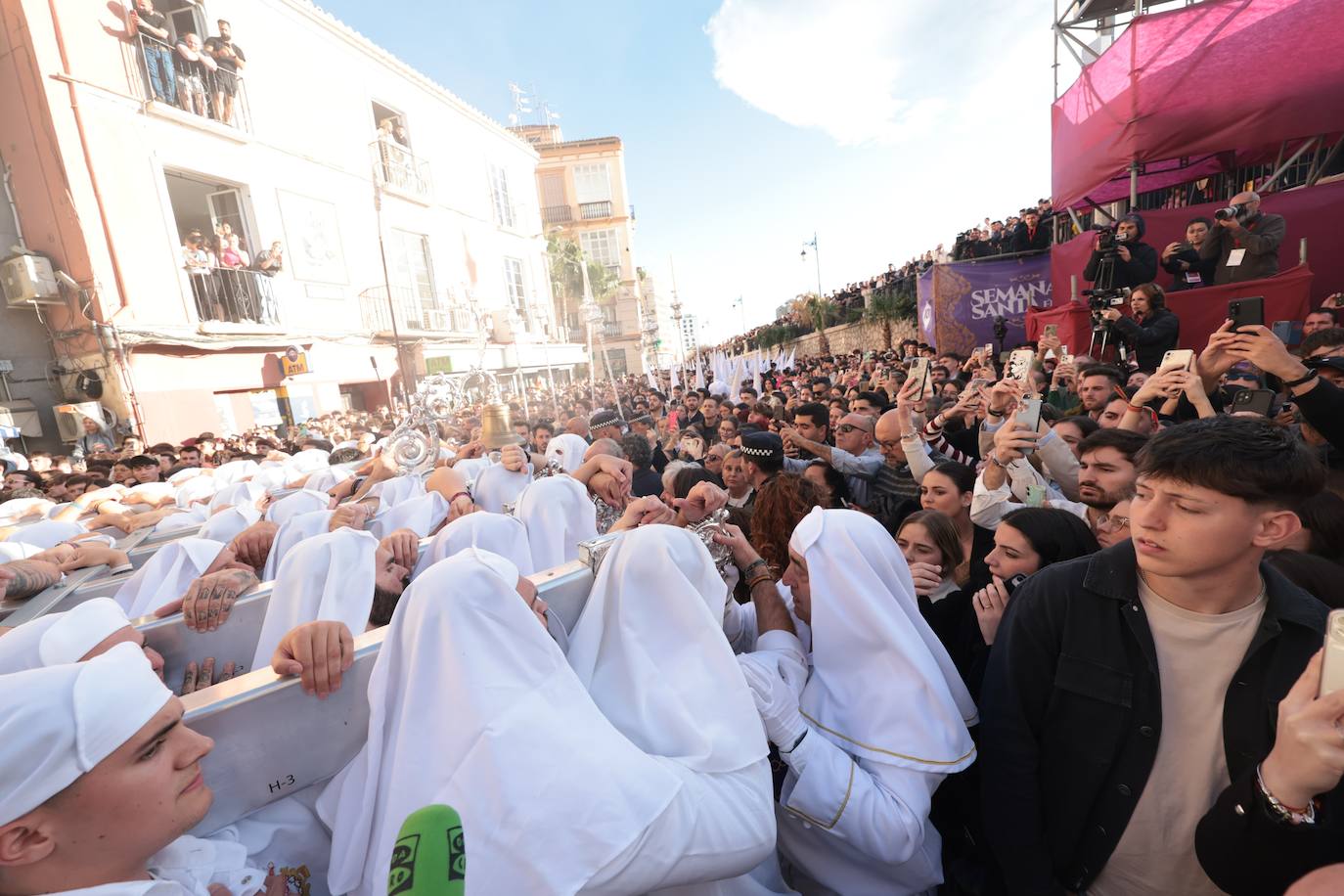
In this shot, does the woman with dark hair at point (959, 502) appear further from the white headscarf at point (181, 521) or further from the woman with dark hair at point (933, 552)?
the white headscarf at point (181, 521)

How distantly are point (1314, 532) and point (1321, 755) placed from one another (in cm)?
150

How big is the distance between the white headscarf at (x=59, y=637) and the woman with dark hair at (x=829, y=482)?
3.41 meters

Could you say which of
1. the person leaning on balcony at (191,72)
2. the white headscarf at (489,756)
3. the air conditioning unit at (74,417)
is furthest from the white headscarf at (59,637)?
the person leaning on balcony at (191,72)

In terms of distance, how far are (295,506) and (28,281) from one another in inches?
427

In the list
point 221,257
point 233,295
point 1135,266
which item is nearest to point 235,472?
point 233,295

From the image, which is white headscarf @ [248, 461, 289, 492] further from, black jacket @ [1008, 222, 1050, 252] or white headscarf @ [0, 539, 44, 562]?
black jacket @ [1008, 222, 1050, 252]

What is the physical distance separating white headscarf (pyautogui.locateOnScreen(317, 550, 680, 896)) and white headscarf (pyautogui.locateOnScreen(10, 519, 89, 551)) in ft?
14.7

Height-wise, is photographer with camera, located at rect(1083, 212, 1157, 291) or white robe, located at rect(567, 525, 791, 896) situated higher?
photographer with camera, located at rect(1083, 212, 1157, 291)

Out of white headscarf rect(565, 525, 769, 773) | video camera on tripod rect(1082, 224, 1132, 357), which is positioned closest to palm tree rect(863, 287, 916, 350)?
video camera on tripod rect(1082, 224, 1132, 357)

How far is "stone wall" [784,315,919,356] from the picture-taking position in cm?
1436

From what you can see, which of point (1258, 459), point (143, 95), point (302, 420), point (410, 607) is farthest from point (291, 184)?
point (1258, 459)

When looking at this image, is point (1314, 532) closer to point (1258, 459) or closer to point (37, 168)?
point (1258, 459)

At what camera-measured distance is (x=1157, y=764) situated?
1580mm

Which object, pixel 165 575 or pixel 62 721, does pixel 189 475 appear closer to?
pixel 165 575
